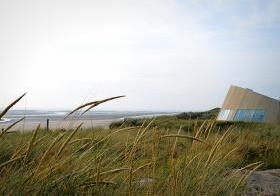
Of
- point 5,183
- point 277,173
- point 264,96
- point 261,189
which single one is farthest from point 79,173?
point 264,96

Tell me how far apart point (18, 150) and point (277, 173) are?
4.65 meters

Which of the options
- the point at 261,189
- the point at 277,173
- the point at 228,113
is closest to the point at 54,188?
the point at 261,189

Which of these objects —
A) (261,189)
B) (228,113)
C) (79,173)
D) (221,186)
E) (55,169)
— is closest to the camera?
(55,169)

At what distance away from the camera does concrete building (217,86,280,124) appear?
40.8m

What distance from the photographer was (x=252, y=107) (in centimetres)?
4172

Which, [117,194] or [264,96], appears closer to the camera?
[117,194]

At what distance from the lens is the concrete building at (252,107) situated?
40.8m

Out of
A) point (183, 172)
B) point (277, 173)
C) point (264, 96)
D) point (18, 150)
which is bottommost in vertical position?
point (277, 173)

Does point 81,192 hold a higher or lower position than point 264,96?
lower

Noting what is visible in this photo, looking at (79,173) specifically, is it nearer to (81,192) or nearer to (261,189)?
(81,192)

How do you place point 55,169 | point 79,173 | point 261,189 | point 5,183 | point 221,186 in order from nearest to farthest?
point 5,183
point 55,169
point 79,173
point 221,186
point 261,189

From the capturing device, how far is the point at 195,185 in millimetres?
3199

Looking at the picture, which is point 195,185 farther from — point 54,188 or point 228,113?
point 228,113

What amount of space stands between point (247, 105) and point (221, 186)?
39954 mm
